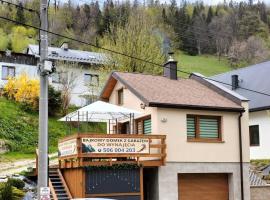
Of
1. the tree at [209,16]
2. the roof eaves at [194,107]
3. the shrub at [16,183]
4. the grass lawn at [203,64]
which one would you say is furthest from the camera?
the tree at [209,16]

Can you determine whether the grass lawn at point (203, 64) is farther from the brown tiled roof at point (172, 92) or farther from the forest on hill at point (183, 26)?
the brown tiled roof at point (172, 92)

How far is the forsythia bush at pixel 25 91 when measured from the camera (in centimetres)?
4462

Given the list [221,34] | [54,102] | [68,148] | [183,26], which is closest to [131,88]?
[68,148]

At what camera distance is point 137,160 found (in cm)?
2177

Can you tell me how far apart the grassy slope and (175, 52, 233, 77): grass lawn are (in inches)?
1969

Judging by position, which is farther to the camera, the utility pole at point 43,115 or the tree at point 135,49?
the tree at point 135,49

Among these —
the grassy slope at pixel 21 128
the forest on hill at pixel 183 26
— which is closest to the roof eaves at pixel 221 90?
the grassy slope at pixel 21 128

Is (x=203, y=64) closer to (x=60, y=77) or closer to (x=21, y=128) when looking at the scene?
(x=60, y=77)

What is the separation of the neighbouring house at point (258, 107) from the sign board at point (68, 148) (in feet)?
53.1

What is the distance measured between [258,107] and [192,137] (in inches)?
470

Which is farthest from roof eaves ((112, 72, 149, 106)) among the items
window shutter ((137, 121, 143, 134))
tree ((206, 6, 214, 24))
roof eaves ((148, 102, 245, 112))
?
tree ((206, 6, 214, 24))

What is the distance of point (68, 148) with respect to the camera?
22031 mm

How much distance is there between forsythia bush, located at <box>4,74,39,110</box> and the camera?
44625mm

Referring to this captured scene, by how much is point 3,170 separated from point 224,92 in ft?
41.3
